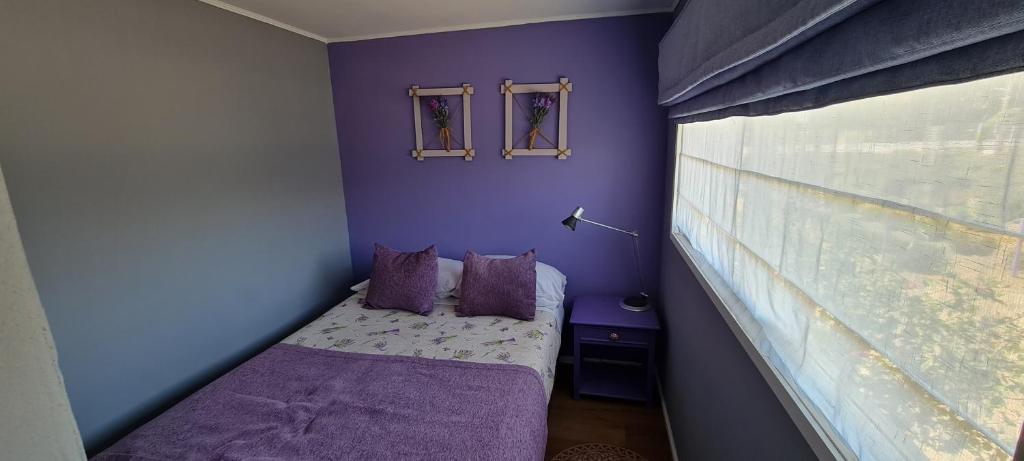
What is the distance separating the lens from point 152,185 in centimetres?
183

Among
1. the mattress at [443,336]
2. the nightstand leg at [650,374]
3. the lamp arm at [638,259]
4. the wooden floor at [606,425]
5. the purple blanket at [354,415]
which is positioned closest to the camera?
the purple blanket at [354,415]

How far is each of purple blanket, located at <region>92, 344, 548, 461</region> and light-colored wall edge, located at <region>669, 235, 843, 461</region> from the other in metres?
0.84

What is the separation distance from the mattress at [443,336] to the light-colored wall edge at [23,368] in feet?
5.08

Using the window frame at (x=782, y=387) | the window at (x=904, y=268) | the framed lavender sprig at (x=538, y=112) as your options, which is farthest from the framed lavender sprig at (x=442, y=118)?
the window at (x=904, y=268)

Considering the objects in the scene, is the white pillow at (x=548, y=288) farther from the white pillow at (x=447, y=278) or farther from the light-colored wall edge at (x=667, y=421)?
the light-colored wall edge at (x=667, y=421)

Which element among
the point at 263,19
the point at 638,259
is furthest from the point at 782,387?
the point at 263,19

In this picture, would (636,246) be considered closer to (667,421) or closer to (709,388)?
(667,421)

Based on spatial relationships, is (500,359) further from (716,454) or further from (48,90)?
(48,90)

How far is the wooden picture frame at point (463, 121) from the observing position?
8.79 ft

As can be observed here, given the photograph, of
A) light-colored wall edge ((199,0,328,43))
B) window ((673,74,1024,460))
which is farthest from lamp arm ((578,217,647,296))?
light-colored wall edge ((199,0,328,43))

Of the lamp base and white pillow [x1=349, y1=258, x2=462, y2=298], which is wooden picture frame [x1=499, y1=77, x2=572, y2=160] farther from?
the lamp base

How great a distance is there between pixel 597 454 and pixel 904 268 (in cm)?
184

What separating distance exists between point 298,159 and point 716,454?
9.04ft

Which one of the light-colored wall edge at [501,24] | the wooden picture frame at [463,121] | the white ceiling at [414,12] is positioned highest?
the white ceiling at [414,12]
